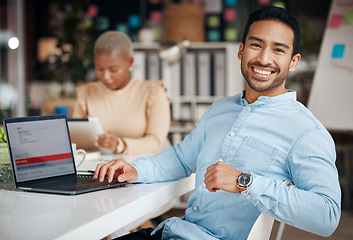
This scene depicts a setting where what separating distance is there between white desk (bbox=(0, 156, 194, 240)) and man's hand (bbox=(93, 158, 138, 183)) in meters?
0.03

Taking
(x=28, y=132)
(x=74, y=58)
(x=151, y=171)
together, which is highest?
(x=28, y=132)

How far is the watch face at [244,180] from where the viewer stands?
1.23m

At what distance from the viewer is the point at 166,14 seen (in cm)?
444

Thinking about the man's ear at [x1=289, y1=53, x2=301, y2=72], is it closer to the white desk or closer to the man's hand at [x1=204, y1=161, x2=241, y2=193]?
the man's hand at [x1=204, y1=161, x2=241, y2=193]

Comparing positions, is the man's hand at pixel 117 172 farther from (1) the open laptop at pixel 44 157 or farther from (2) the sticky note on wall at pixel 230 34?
(2) the sticky note on wall at pixel 230 34

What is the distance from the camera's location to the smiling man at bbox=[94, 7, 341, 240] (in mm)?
1198

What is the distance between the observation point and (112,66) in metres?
2.53

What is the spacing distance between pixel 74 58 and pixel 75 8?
596 millimetres

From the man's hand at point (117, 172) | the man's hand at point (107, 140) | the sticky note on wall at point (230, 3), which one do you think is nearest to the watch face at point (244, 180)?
the man's hand at point (117, 172)

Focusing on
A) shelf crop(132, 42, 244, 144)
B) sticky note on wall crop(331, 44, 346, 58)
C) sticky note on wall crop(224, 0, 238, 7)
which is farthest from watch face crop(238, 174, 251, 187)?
sticky note on wall crop(224, 0, 238, 7)

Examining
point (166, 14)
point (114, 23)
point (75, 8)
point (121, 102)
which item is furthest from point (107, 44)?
point (114, 23)

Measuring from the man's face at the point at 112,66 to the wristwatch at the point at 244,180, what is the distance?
1444 millimetres

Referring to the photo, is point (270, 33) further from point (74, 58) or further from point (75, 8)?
point (75, 8)

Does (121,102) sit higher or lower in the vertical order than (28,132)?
lower
